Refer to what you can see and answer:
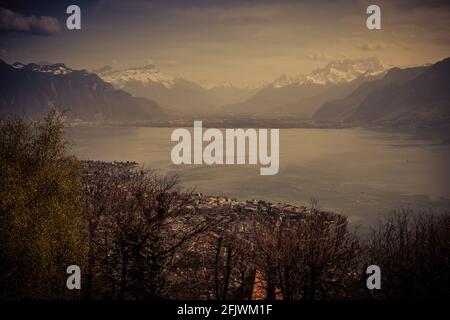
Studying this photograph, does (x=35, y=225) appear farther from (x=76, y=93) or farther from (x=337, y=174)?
(x=76, y=93)

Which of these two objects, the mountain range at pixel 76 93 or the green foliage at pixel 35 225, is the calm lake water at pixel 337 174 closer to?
the green foliage at pixel 35 225

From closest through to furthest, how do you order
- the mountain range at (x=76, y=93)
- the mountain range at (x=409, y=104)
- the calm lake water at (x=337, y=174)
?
the calm lake water at (x=337, y=174) < the mountain range at (x=76, y=93) < the mountain range at (x=409, y=104)

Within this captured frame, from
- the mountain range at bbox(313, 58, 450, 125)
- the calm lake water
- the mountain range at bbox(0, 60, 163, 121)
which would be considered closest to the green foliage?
the calm lake water

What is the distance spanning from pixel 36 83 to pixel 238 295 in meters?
127

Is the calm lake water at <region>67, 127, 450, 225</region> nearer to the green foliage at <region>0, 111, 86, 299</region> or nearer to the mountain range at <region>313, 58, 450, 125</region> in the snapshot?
the green foliage at <region>0, 111, 86, 299</region>

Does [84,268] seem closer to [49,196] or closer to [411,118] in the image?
[49,196]

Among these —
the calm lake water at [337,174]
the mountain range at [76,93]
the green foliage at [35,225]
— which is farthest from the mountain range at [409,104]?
the green foliage at [35,225]

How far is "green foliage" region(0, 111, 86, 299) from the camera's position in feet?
37.8

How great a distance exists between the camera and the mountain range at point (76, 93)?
367 ft

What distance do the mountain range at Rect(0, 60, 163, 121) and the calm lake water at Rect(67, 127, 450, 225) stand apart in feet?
109

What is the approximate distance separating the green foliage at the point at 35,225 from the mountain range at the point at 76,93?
89049 millimetres

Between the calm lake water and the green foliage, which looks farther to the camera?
the calm lake water

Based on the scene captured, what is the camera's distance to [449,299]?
40.9ft
